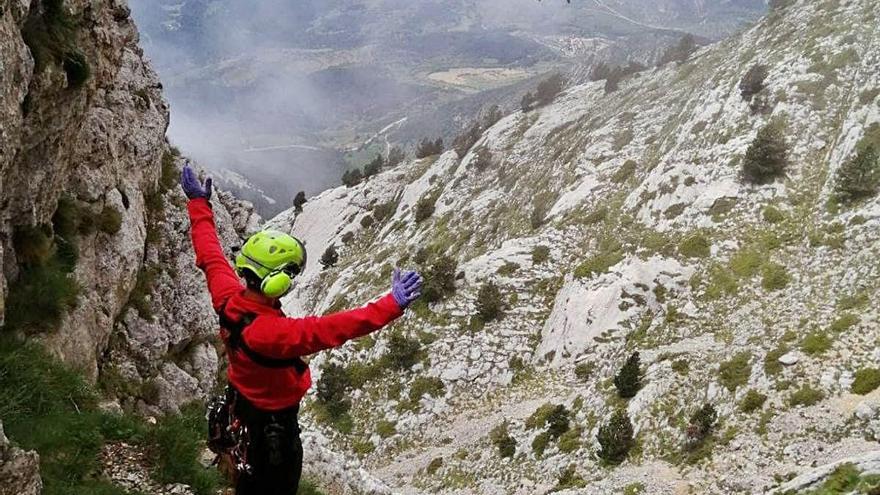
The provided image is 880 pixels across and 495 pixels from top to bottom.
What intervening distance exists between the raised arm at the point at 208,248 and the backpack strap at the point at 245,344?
1.66 feet

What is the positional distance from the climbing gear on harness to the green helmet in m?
1.62

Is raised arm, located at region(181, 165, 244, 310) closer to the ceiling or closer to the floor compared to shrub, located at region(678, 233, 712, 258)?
closer to the ceiling

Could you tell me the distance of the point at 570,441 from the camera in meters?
27.7

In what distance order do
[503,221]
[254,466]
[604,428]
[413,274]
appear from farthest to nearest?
[503,221]
[604,428]
[254,466]
[413,274]

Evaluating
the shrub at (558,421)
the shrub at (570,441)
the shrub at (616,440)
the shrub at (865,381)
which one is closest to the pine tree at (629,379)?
the shrub at (616,440)

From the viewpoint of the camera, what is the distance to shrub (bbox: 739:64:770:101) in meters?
43.7

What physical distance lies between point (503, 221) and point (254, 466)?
4699 cm

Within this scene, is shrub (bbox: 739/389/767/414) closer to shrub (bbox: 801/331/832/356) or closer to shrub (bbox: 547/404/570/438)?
shrub (bbox: 801/331/832/356)

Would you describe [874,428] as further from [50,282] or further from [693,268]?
[50,282]

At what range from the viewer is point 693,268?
113 ft

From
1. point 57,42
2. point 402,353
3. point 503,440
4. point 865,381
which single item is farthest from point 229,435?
point 402,353

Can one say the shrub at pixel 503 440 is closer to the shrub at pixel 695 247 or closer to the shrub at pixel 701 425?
the shrub at pixel 701 425

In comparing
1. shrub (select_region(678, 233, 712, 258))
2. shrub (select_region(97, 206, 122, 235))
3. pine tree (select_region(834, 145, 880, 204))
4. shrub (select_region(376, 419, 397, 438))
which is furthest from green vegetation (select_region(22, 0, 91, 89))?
pine tree (select_region(834, 145, 880, 204))

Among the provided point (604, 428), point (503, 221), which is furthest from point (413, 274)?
point (503, 221)
